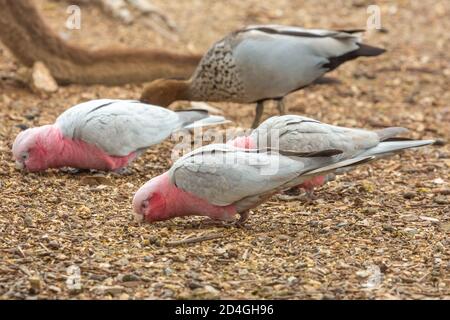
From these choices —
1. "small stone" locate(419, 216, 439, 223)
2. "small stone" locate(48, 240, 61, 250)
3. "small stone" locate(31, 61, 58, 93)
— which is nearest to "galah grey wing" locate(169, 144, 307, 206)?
"small stone" locate(48, 240, 61, 250)

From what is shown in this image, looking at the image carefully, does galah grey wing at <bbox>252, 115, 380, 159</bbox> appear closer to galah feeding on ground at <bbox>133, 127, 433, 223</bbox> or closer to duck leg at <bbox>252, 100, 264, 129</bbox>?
galah feeding on ground at <bbox>133, 127, 433, 223</bbox>

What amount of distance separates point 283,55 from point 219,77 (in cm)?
76

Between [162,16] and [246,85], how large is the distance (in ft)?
12.9

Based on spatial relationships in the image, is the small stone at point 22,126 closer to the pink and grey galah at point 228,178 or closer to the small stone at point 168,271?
the pink and grey galah at point 228,178

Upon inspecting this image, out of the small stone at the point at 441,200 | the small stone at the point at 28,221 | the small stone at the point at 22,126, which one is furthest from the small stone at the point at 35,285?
the small stone at the point at 22,126

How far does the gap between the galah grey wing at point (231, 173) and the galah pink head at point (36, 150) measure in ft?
5.53

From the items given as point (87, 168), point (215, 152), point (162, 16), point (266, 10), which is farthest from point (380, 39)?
point (215, 152)

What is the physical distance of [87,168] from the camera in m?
7.71

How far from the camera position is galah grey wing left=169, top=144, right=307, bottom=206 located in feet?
19.8

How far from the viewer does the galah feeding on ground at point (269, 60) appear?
902cm

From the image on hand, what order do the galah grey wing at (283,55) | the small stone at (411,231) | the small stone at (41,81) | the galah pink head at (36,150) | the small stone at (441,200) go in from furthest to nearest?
the small stone at (41,81) < the galah grey wing at (283,55) < the galah pink head at (36,150) < the small stone at (441,200) < the small stone at (411,231)

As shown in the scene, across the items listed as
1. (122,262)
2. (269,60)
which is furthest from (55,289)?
(269,60)

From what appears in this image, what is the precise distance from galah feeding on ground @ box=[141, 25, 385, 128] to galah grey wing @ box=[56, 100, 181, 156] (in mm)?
1462

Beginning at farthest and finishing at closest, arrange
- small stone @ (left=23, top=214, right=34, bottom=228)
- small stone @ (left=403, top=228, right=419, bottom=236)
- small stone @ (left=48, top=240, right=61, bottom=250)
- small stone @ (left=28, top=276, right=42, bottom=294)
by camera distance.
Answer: small stone @ (left=403, top=228, right=419, bottom=236) < small stone @ (left=23, top=214, right=34, bottom=228) < small stone @ (left=48, top=240, right=61, bottom=250) < small stone @ (left=28, top=276, right=42, bottom=294)
